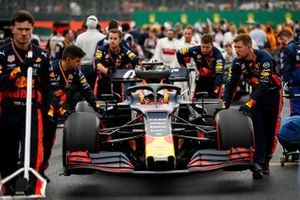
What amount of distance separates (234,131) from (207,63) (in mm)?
4409

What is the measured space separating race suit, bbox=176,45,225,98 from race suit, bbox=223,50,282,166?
2.21 m

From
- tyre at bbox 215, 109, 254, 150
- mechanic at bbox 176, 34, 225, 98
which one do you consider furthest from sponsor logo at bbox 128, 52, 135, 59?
tyre at bbox 215, 109, 254, 150

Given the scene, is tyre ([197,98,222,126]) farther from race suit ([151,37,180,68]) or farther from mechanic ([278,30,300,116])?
race suit ([151,37,180,68])

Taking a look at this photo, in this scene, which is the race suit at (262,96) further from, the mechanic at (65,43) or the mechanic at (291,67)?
the mechanic at (65,43)

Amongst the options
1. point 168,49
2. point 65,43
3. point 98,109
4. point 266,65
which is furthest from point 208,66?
point 65,43

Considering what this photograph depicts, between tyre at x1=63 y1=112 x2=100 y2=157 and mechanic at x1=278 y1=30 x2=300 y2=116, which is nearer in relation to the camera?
tyre at x1=63 y1=112 x2=100 y2=157

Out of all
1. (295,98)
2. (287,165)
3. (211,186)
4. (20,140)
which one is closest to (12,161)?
(20,140)

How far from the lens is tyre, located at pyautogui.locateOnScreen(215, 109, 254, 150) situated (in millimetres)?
11242

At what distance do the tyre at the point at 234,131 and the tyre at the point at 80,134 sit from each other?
133 centimetres

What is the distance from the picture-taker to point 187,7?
48.3 m

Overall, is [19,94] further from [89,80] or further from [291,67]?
[89,80]

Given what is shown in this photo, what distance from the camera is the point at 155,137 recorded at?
10875mm

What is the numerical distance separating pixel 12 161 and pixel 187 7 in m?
38.7

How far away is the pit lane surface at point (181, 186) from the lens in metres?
10.8
